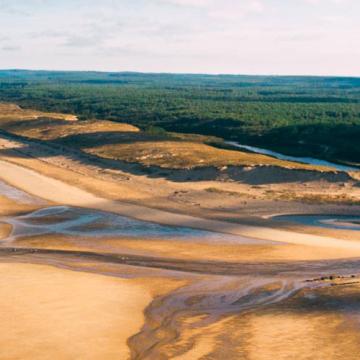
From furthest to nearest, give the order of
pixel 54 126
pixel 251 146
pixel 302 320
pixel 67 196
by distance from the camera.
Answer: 1. pixel 54 126
2. pixel 251 146
3. pixel 67 196
4. pixel 302 320

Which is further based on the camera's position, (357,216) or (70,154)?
(70,154)

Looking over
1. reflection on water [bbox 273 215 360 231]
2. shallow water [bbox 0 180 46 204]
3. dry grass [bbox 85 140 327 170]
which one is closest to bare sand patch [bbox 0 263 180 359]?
reflection on water [bbox 273 215 360 231]

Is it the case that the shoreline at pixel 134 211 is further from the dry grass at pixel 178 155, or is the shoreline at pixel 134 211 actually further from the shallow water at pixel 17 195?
the dry grass at pixel 178 155

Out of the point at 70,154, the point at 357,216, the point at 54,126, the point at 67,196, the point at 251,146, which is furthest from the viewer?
the point at 54,126

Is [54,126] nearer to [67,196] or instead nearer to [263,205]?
[67,196]

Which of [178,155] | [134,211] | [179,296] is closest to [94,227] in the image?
[134,211]

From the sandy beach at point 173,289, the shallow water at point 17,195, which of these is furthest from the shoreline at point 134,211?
the shallow water at point 17,195

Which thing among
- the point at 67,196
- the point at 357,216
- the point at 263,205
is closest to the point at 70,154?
the point at 67,196
